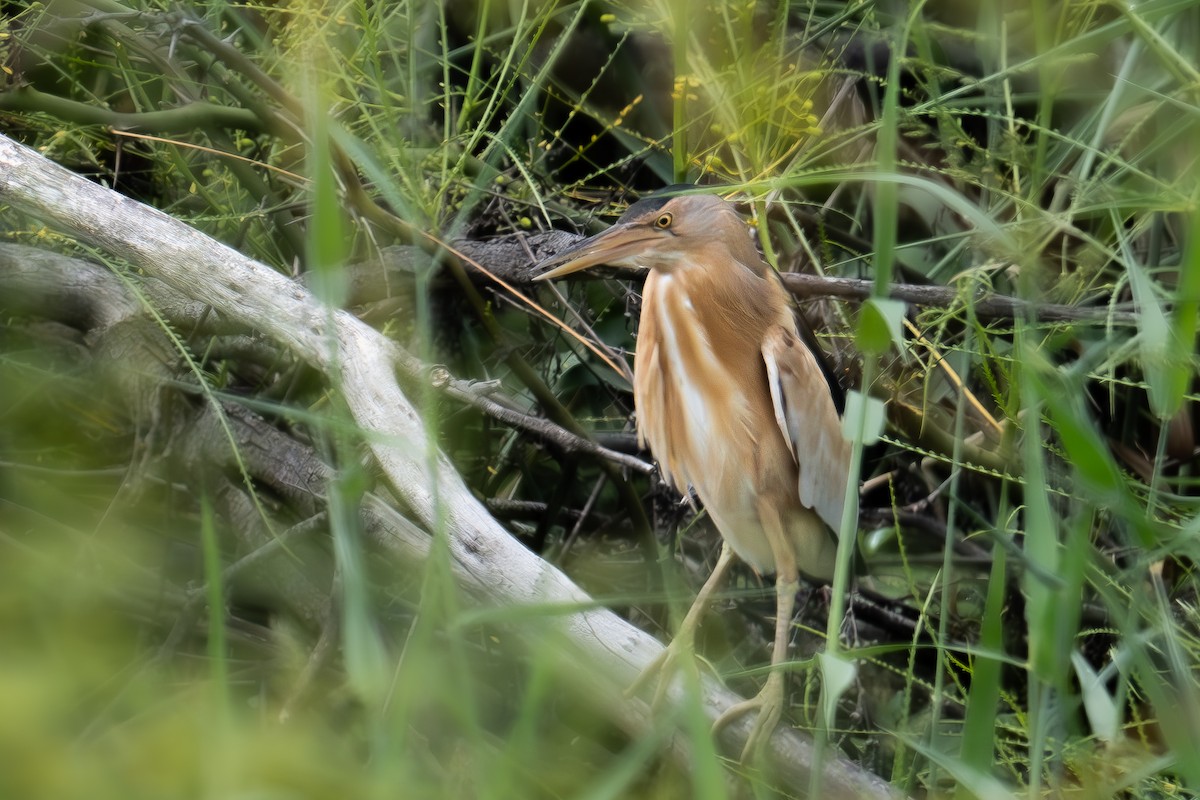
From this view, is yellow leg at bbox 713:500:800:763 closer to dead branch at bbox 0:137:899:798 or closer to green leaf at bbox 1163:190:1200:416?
dead branch at bbox 0:137:899:798

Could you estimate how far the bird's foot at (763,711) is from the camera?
137cm

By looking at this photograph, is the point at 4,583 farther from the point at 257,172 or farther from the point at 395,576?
the point at 257,172

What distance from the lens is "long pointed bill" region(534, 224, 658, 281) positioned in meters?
1.54

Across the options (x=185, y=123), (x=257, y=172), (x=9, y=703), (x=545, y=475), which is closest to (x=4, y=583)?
(x=9, y=703)

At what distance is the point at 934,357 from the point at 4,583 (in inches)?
43.2

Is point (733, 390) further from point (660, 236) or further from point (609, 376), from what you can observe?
point (609, 376)

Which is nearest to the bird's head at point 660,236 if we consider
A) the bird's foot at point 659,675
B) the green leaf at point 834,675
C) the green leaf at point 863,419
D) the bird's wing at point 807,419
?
the bird's wing at point 807,419

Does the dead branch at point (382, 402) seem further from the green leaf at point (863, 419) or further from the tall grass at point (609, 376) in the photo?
the green leaf at point (863, 419)

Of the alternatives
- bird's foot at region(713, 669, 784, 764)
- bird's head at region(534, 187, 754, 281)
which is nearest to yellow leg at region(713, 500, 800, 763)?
bird's foot at region(713, 669, 784, 764)

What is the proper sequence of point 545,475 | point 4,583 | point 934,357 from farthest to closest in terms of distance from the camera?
point 545,475
point 934,357
point 4,583

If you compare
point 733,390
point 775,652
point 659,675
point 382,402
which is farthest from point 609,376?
point 382,402

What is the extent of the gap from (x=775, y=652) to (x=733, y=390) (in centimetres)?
36

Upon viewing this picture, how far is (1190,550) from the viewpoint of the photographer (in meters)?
0.98

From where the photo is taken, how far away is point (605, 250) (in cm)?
157
